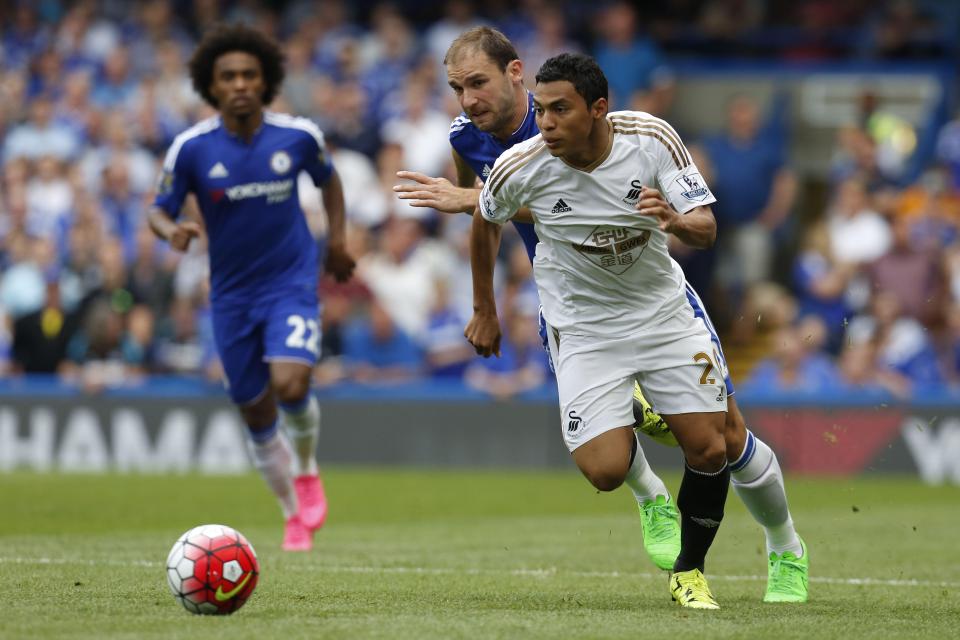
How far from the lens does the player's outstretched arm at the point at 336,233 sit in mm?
10602

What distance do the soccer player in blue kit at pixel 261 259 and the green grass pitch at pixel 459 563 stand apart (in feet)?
2.08

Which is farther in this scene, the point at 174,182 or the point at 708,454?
the point at 174,182

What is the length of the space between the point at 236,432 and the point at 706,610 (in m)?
11.5

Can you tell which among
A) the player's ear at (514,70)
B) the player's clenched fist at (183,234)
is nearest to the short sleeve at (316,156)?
the player's clenched fist at (183,234)

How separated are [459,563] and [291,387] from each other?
5.27 ft

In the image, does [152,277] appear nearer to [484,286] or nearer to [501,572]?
[501,572]

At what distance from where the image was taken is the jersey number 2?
398 inches

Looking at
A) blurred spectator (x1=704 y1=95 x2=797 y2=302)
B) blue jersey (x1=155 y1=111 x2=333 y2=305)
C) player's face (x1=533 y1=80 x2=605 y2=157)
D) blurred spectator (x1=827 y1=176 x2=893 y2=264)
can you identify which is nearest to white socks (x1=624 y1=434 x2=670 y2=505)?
player's face (x1=533 y1=80 x2=605 y2=157)

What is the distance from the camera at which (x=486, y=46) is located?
7.94 m

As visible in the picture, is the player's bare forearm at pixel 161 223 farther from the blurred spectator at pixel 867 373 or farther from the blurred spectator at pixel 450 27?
the blurred spectator at pixel 450 27

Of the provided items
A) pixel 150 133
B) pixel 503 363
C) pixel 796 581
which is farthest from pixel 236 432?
pixel 796 581

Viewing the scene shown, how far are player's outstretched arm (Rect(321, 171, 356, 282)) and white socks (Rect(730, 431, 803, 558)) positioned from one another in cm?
376

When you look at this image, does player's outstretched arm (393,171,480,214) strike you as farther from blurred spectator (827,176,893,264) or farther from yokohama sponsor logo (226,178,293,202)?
blurred spectator (827,176,893,264)

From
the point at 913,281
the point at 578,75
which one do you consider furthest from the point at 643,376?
the point at 913,281
